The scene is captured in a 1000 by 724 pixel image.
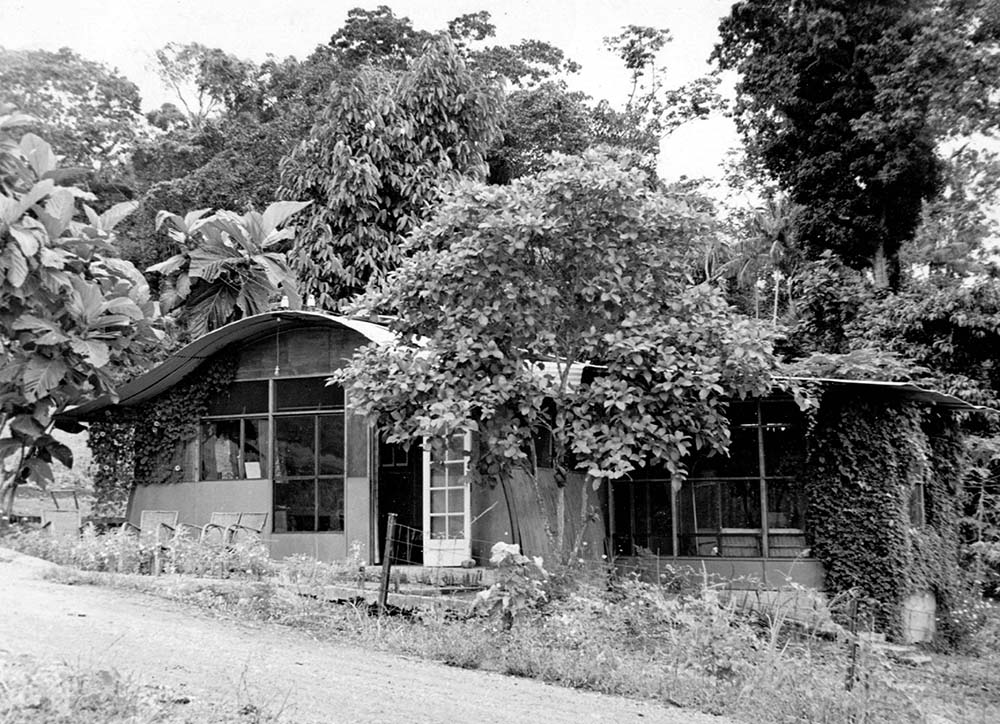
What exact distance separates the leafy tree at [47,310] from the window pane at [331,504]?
3150mm

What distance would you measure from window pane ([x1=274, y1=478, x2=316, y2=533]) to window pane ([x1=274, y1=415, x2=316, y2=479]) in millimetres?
135

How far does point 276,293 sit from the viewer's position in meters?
17.3

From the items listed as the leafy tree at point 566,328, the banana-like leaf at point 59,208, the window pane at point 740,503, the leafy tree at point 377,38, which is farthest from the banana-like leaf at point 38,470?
the leafy tree at point 377,38

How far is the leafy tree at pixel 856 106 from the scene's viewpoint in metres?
21.0

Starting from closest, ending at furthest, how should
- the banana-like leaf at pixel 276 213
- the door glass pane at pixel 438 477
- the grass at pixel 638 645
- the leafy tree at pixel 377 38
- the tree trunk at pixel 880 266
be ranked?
the grass at pixel 638 645 < the door glass pane at pixel 438 477 < the banana-like leaf at pixel 276 213 < the tree trunk at pixel 880 266 < the leafy tree at pixel 377 38

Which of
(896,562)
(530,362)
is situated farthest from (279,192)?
(896,562)

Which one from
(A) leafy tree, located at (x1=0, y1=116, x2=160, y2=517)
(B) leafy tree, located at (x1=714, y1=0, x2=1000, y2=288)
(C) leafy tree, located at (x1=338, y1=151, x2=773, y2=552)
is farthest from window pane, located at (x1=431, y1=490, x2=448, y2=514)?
(B) leafy tree, located at (x1=714, y1=0, x2=1000, y2=288)

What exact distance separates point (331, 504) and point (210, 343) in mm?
2597

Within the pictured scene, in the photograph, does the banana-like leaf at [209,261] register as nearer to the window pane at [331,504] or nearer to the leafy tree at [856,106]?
the window pane at [331,504]

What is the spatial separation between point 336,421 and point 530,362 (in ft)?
11.8

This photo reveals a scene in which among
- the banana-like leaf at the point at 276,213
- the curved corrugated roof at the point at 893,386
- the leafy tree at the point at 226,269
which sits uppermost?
the banana-like leaf at the point at 276,213

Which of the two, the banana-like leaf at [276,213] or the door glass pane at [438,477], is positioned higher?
the banana-like leaf at [276,213]

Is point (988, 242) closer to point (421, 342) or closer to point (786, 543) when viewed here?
point (786, 543)

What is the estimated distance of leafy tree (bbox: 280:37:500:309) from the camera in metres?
20.8
